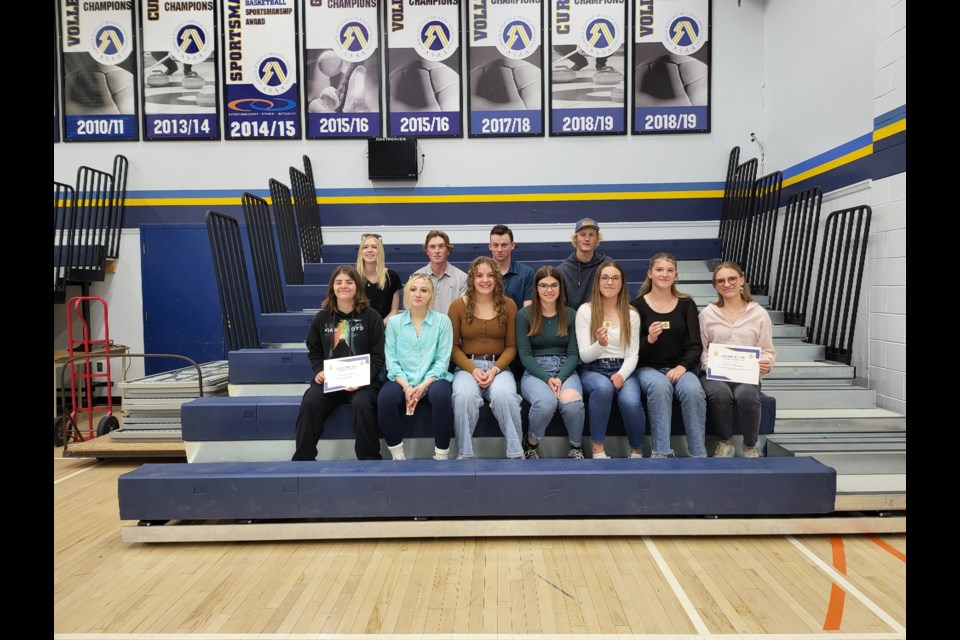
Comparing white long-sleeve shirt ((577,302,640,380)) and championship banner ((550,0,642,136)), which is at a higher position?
championship banner ((550,0,642,136))

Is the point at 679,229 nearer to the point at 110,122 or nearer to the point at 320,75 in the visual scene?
the point at 320,75

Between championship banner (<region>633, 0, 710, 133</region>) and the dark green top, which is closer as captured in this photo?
the dark green top

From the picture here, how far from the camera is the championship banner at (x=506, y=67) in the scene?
5.11 metres

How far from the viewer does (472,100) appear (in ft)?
17.0

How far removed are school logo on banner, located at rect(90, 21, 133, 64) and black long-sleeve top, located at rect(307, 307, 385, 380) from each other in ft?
13.8

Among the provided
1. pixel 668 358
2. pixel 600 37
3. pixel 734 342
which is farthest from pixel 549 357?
pixel 600 37

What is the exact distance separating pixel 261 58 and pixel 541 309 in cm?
403

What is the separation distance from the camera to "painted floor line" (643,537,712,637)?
169 cm

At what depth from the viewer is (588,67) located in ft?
16.8

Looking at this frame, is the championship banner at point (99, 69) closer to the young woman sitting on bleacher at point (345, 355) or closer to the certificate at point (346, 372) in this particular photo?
the young woman sitting on bleacher at point (345, 355)

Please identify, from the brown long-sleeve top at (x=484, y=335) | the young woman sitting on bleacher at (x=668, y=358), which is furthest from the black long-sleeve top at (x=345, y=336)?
the young woman sitting on bleacher at (x=668, y=358)

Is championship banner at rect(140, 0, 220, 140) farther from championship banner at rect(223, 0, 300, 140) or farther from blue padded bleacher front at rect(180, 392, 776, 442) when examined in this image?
blue padded bleacher front at rect(180, 392, 776, 442)

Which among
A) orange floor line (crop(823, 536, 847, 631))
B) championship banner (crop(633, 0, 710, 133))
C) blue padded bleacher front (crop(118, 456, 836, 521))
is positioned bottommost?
orange floor line (crop(823, 536, 847, 631))

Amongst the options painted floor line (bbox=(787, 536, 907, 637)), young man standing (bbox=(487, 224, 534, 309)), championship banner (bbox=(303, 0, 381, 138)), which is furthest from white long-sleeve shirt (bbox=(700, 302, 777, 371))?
championship banner (bbox=(303, 0, 381, 138))
